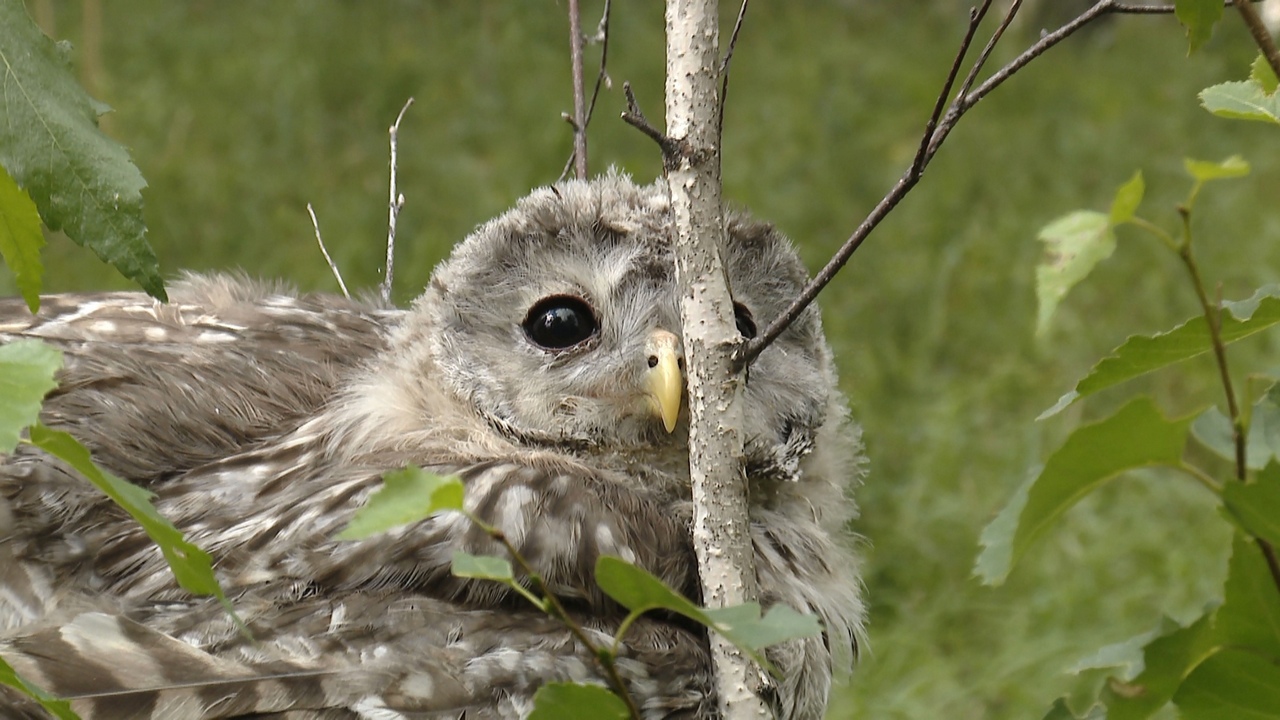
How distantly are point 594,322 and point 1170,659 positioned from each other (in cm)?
180

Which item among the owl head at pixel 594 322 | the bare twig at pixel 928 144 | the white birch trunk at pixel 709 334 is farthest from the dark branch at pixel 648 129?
the owl head at pixel 594 322

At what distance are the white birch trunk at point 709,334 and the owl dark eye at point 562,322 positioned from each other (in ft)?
3.77

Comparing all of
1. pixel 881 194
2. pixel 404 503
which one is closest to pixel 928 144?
pixel 404 503

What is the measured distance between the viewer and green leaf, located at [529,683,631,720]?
1478 millimetres

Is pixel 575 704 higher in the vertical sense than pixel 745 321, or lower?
lower

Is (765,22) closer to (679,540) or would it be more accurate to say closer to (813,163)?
(813,163)

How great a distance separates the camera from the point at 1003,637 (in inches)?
211

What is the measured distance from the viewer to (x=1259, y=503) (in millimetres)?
1361

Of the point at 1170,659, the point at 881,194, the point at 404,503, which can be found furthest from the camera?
the point at 881,194

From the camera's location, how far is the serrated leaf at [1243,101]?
1.58 m

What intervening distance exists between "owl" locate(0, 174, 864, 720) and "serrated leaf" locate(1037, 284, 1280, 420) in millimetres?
1017

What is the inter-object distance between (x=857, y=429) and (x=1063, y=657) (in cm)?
206

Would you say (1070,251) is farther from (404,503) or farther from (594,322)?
(594,322)

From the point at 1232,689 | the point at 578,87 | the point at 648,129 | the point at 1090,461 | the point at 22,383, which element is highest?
the point at 578,87
